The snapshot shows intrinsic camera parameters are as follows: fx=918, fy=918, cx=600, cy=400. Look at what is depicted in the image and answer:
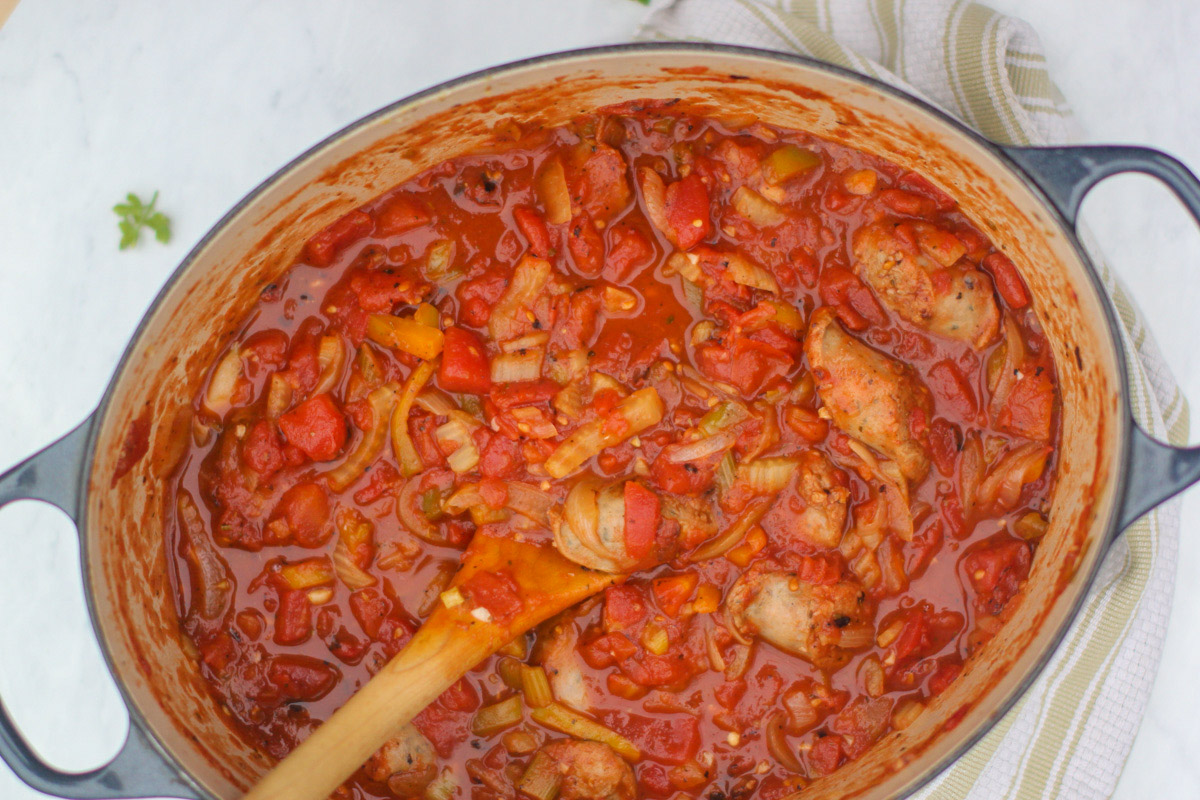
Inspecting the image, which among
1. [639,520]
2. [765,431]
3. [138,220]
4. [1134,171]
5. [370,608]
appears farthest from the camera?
[138,220]

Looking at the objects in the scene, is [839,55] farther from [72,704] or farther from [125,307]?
[72,704]

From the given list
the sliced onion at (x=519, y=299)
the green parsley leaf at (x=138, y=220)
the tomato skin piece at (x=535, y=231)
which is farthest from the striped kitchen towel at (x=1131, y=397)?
the green parsley leaf at (x=138, y=220)

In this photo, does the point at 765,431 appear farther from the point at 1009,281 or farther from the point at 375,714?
the point at 375,714

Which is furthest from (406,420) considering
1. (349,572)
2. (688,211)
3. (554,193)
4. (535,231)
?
(688,211)

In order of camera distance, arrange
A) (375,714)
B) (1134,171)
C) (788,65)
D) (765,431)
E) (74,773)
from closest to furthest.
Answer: (1134,171)
(74,773)
(788,65)
(375,714)
(765,431)

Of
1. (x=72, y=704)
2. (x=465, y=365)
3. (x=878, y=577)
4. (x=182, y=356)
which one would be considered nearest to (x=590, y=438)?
(x=465, y=365)

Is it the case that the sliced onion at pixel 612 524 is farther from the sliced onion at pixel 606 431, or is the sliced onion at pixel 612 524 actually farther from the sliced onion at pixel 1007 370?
the sliced onion at pixel 1007 370
